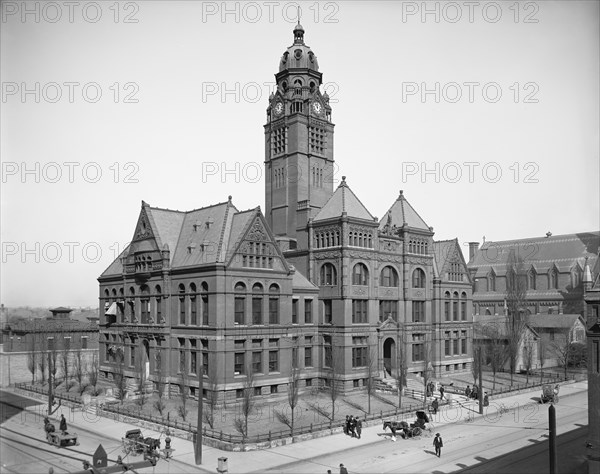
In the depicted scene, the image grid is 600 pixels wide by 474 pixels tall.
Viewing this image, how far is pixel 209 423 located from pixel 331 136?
39.4 meters

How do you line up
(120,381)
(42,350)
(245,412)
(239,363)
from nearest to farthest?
(245,412)
(120,381)
(239,363)
(42,350)

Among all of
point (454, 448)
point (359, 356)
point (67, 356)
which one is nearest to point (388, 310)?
point (359, 356)

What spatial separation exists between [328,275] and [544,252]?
61078mm

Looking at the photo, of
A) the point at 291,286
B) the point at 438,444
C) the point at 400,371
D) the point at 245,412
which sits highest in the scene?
the point at 291,286

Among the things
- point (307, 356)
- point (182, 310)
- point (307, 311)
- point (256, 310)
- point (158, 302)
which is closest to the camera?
point (256, 310)

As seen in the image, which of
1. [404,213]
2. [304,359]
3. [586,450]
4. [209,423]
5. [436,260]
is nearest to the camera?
[586,450]

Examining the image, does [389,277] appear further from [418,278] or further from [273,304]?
[273,304]

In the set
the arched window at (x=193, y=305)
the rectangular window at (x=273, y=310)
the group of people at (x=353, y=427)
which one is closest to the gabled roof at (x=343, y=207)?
the rectangular window at (x=273, y=310)

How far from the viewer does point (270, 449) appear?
39625 mm

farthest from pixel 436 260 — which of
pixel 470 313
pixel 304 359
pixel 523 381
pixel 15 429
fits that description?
pixel 15 429

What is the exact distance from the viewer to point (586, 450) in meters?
38.8

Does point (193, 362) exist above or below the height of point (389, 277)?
below

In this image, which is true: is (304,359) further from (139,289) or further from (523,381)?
(523,381)

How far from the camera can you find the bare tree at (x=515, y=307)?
3063 inches
